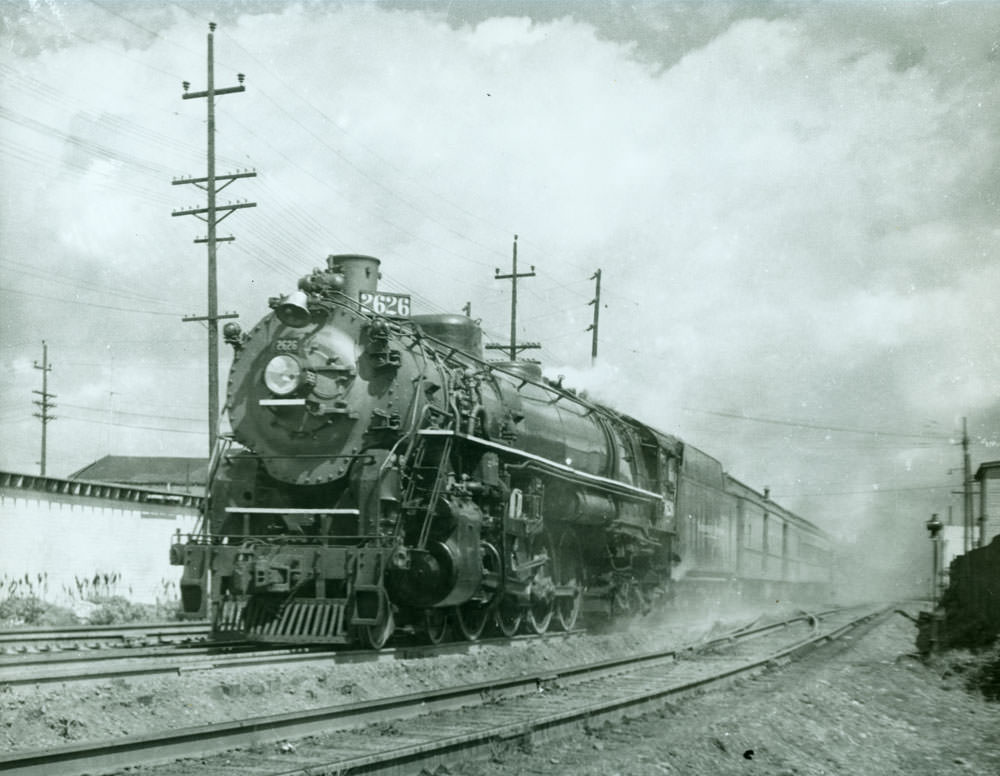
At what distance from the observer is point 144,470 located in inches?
2447

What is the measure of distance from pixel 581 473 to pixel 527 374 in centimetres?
188

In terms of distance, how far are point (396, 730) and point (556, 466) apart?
6.65 metres

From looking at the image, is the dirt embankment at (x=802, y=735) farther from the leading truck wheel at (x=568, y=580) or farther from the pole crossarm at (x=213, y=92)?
the pole crossarm at (x=213, y=92)

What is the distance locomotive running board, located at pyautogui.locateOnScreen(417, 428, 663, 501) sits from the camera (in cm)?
1119

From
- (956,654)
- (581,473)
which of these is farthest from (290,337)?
(956,654)

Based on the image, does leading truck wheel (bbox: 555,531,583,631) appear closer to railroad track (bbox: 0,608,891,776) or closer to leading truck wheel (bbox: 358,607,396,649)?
railroad track (bbox: 0,608,891,776)

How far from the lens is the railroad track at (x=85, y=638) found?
11968 mm

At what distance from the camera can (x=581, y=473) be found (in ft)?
47.2

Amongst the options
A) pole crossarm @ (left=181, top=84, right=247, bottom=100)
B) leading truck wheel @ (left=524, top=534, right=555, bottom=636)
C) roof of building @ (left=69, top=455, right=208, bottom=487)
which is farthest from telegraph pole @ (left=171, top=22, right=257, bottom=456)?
roof of building @ (left=69, top=455, right=208, bottom=487)

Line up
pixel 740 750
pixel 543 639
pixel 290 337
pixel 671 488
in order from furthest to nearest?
1. pixel 671 488
2. pixel 543 639
3. pixel 290 337
4. pixel 740 750

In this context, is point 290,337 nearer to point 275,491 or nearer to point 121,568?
point 275,491

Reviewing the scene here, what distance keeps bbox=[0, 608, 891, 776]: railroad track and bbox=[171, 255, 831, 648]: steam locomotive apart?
1.67m

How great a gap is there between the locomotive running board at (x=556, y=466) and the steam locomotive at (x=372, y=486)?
0.17 ft

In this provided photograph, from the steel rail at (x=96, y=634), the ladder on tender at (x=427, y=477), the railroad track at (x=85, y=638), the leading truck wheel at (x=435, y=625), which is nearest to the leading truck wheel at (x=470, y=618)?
the leading truck wheel at (x=435, y=625)
